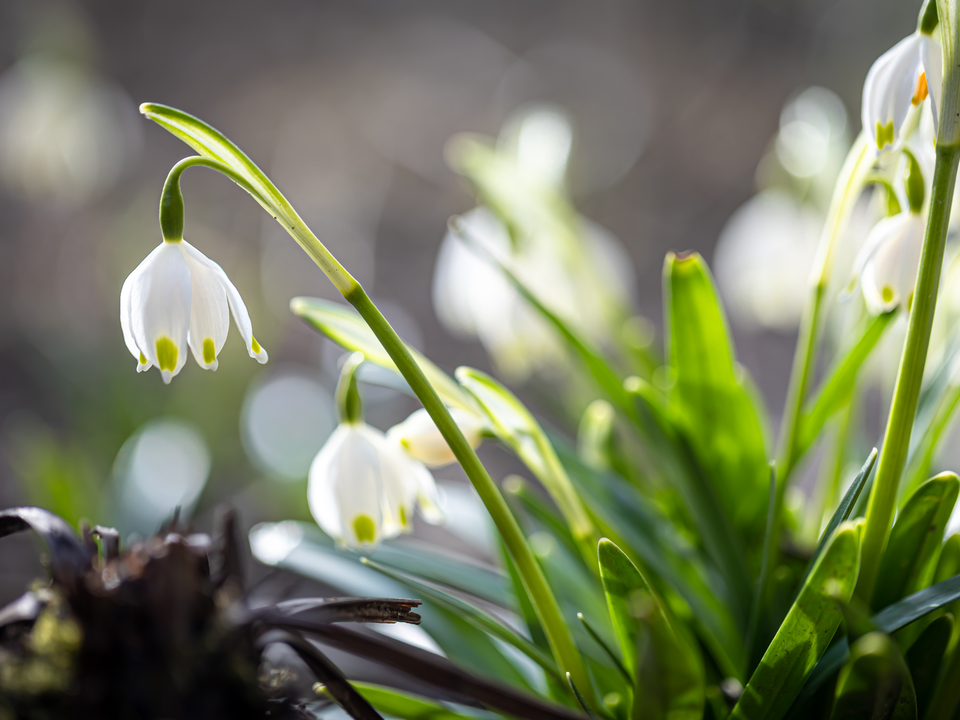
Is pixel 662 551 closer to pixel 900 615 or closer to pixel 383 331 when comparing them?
pixel 900 615

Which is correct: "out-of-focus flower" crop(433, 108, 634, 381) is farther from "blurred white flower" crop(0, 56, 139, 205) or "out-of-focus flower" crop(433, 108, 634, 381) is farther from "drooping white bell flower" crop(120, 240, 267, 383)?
"blurred white flower" crop(0, 56, 139, 205)

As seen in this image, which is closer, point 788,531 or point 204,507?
point 788,531

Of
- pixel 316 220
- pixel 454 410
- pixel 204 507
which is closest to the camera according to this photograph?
pixel 454 410

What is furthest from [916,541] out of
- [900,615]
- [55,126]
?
[55,126]

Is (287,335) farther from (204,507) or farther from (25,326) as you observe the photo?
(204,507)

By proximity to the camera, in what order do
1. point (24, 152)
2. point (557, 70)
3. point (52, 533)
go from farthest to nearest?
point (557, 70), point (24, 152), point (52, 533)

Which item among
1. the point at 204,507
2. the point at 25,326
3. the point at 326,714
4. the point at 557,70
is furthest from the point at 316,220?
the point at 326,714
